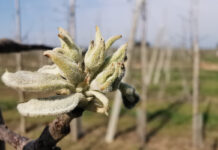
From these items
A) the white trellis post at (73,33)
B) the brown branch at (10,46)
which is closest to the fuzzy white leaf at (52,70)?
the brown branch at (10,46)

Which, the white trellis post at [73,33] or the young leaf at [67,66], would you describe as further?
the white trellis post at [73,33]

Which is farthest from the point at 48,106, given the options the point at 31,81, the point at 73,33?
the point at 73,33

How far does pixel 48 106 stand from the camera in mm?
443

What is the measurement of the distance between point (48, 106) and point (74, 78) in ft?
0.27

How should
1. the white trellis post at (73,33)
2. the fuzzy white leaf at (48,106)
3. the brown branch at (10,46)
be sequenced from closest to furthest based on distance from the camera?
1. the fuzzy white leaf at (48,106)
2. the brown branch at (10,46)
3. the white trellis post at (73,33)

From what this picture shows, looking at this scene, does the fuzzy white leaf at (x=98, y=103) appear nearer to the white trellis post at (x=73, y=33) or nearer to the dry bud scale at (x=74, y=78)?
the dry bud scale at (x=74, y=78)

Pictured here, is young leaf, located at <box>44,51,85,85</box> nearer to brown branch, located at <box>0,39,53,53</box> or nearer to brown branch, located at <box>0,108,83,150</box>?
brown branch, located at <box>0,108,83,150</box>

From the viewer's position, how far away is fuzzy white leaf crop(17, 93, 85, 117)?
0.43 meters

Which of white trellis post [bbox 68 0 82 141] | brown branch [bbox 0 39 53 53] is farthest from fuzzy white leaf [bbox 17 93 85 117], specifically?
white trellis post [bbox 68 0 82 141]

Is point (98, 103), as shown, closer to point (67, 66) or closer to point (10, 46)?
point (67, 66)

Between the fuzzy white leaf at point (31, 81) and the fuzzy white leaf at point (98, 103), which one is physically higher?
the fuzzy white leaf at point (31, 81)

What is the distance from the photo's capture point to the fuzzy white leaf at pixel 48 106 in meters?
0.43

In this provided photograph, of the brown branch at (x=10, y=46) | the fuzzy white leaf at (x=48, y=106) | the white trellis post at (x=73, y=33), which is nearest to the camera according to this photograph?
the fuzzy white leaf at (x=48, y=106)

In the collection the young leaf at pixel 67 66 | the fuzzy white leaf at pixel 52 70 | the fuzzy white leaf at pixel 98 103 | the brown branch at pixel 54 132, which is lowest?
the brown branch at pixel 54 132
